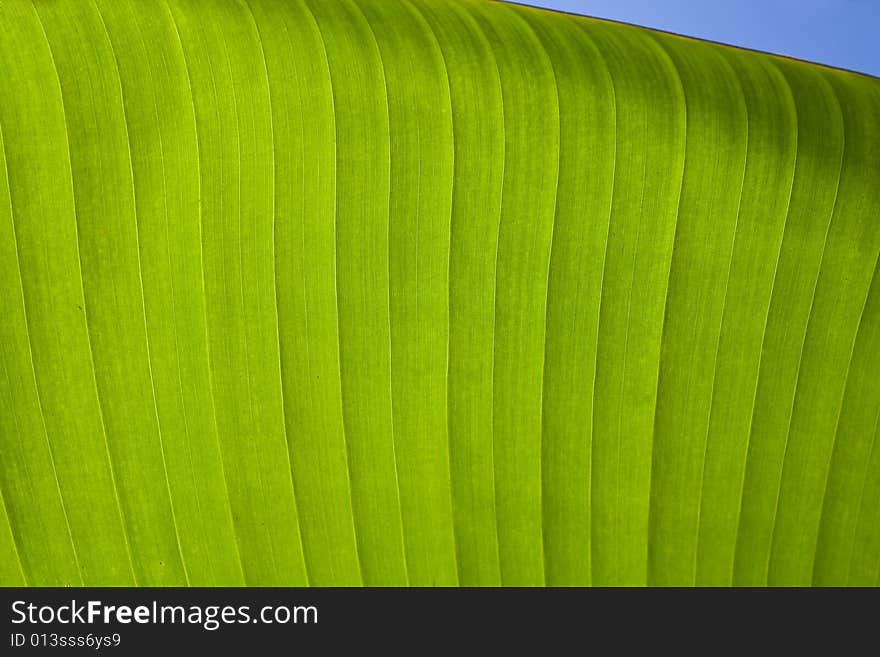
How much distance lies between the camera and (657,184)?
633 millimetres

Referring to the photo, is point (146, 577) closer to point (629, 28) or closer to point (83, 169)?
point (83, 169)

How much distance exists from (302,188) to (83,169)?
0.17m

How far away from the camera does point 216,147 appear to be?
0.62m

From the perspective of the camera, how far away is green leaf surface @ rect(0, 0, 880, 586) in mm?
604

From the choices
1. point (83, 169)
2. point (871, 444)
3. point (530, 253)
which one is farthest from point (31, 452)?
point (871, 444)

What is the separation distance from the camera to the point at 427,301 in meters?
0.66

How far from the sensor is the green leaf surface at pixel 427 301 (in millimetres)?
604

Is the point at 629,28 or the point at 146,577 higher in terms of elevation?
the point at 629,28

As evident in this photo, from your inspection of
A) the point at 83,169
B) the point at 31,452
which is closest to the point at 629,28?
the point at 83,169

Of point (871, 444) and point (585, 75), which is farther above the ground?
point (585, 75)

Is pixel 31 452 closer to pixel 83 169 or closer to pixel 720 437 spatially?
pixel 83 169
